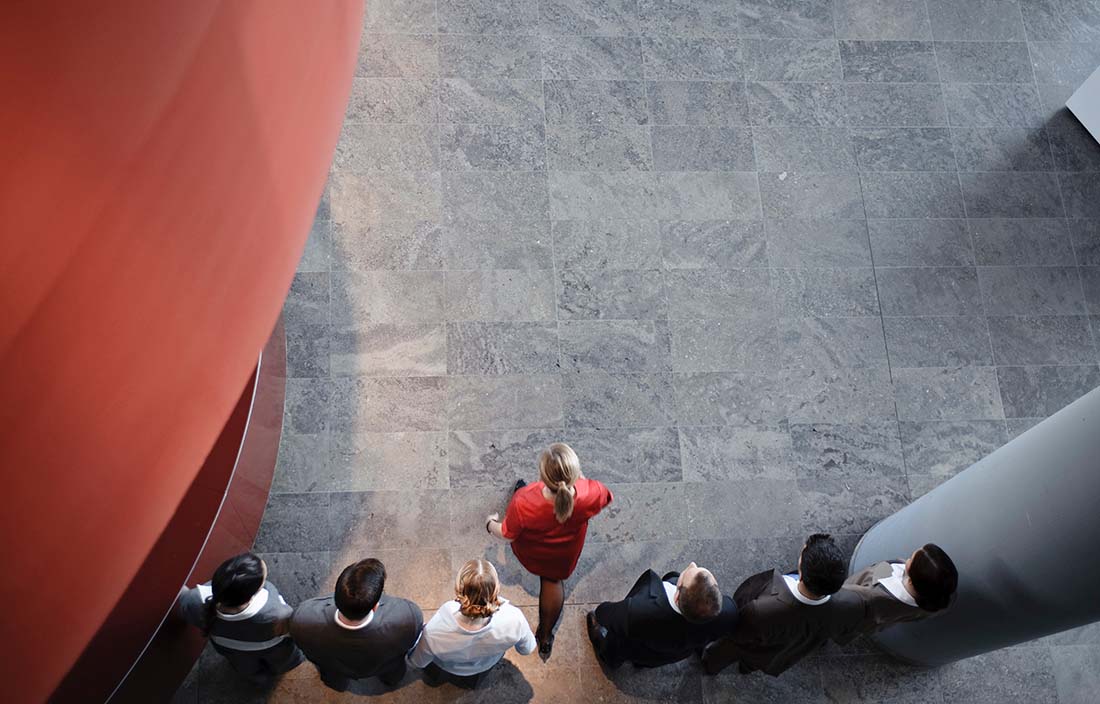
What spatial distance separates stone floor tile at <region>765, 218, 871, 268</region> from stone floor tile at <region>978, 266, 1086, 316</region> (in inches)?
41.1

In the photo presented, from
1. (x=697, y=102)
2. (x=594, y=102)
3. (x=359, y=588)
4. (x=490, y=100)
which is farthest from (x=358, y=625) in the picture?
(x=697, y=102)

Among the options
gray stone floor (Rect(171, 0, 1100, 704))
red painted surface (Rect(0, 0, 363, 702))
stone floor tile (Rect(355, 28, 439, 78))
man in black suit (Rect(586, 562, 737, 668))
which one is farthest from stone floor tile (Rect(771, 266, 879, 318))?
red painted surface (Rect(0, 0, 363, 702))

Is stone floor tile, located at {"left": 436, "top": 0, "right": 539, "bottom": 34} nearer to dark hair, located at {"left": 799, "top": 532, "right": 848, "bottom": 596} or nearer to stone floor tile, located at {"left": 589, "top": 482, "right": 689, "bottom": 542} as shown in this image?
stone floor tile, located at {"left": 589, "top": 482, "right": 689, "bottom": 542}

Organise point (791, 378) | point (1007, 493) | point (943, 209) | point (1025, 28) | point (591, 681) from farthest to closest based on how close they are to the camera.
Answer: point (1025, 28) < point (943, 209) < point (791, 378) < point (591, 681) < point (1007, 493)

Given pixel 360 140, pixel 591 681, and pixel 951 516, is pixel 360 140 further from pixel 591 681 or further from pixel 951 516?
pixel 951 516

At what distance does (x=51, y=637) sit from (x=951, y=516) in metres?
5.06

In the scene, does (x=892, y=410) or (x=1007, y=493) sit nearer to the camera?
(x=1007, y=493)

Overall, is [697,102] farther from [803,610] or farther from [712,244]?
[803,610]

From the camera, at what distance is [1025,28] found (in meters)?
8.03

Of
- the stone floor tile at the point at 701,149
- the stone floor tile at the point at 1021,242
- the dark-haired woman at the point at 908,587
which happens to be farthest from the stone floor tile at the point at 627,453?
the stone floor tile at the point at 1021,242

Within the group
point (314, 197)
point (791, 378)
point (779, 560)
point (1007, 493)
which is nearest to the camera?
point (314, 197)

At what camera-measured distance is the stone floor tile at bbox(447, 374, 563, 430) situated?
6.39m

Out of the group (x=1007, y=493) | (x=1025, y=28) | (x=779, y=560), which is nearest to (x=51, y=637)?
(x=1007, y=493)

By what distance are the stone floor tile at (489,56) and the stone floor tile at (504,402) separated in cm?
266
